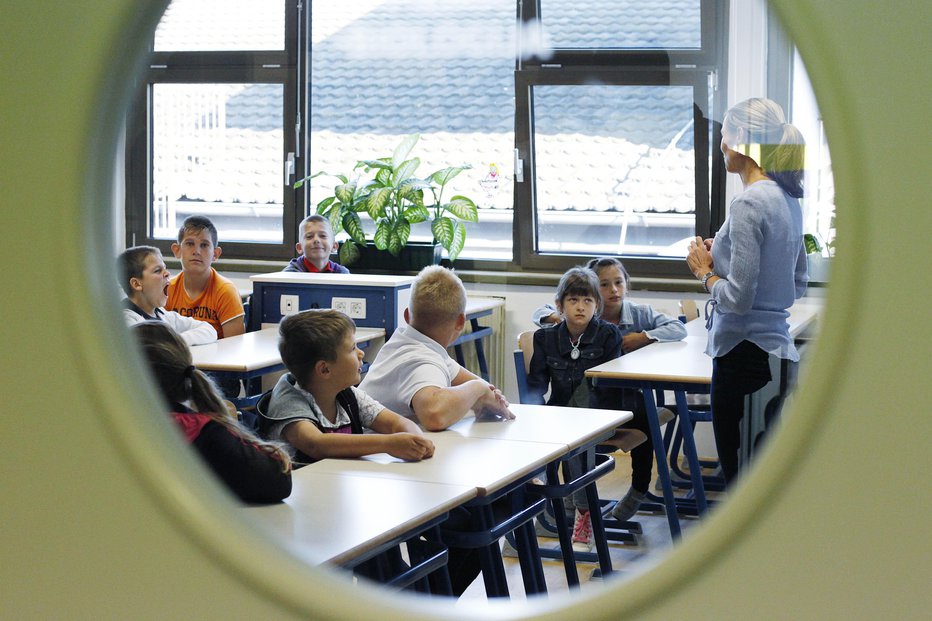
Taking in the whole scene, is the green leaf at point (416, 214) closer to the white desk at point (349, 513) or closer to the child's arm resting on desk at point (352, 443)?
the child's arm resting on desk at point (352, 443)

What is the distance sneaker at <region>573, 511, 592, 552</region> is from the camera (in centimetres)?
335

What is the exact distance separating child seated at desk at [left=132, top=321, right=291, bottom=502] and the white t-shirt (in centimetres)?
71

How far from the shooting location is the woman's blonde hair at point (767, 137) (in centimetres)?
246

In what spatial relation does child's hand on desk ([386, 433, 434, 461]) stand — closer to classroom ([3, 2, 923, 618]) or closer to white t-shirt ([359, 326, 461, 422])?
white t-shirt ([359, 326, 461, 422])

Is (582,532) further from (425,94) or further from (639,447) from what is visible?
(425,94)

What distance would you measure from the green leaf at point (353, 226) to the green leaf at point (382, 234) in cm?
11

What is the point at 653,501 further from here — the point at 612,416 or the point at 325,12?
the point at 325,12

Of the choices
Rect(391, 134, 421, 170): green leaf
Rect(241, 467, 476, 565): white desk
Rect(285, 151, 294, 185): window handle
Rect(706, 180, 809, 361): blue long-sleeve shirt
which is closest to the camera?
Rect(241, 467, 476, 565): white desk

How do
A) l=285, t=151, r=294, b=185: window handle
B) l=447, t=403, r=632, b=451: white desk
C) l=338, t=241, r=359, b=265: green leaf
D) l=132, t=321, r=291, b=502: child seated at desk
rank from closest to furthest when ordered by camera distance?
l=132, t=321, r=291, b=502: child seated at desk → l=447, t=403, r=632, b=451: white desk → l=338, t=241, r=359, b=265: green leaf → l=285, t=151, r=294, b=185: window handle

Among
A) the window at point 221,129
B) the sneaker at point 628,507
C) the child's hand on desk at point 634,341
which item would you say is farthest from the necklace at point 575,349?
the window at point 221,129

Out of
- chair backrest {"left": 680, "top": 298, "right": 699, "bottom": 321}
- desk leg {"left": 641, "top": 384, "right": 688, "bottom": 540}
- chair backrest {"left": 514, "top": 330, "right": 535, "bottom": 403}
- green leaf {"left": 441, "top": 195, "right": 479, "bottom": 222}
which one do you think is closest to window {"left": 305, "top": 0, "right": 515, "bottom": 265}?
green leaf {"left": 441, "top": 195, "right": 479, "bottom": 222}

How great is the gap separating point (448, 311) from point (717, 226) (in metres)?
2.89

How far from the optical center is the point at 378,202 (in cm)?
516

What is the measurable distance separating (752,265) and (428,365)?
79 centimetres
